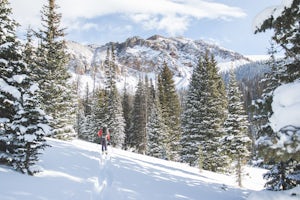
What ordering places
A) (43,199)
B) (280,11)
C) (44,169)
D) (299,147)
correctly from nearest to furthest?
(299,147), (280,11), (43,199), (44,169)

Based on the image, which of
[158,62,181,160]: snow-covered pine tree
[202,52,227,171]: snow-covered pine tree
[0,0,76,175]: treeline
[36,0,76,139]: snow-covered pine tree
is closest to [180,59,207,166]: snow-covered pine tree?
[202,52,227,171]: snow-covered pine tree

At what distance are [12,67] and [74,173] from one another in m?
4.92

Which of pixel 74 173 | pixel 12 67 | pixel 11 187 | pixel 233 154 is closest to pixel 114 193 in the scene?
pixel 74 173

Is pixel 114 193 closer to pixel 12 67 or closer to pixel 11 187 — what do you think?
pixel 11 187

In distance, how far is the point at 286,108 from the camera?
5.40 m

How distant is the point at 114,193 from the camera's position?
1167 cm

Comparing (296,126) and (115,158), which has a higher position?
(296,126)

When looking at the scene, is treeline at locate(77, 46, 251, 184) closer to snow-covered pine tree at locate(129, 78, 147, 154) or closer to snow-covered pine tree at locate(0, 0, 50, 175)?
snow-covered pine tree at locate(129, 78, 147, 154)

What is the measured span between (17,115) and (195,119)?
77.0ft

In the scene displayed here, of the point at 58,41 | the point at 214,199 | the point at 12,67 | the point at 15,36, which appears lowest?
the point at 214,199

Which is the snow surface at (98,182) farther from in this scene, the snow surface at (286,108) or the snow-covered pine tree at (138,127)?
the snow-covered pine tree at (138,127)

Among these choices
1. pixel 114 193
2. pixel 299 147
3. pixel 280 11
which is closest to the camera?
pixel 299 147

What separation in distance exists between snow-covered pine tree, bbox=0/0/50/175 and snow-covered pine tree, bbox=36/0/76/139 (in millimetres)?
11379

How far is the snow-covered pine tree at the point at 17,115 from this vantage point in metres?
11.3
